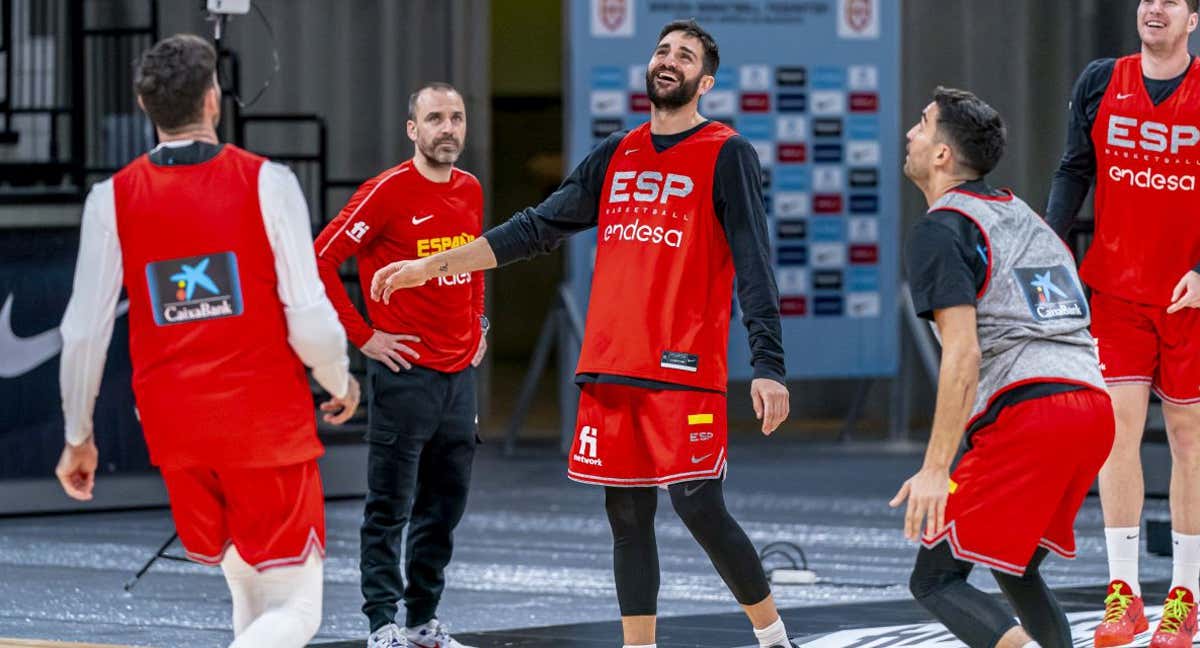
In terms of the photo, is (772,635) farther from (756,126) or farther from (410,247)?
(756,126)

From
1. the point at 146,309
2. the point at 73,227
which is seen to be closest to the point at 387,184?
the point at 146,309

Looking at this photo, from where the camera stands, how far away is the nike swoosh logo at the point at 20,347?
805 cm

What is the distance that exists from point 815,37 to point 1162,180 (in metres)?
5.58

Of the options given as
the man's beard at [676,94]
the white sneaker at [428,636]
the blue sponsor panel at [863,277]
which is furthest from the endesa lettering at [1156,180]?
the blue sponsor panel at [863,277]

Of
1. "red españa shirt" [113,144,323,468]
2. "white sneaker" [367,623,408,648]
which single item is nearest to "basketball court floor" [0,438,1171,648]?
"white sneaker" [367,623,408,648]

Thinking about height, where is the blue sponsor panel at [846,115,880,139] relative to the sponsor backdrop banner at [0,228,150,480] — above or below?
above

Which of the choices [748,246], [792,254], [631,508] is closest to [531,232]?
[748,246]

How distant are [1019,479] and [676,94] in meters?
1.23

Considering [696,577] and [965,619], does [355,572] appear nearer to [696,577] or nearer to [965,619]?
[696,577]

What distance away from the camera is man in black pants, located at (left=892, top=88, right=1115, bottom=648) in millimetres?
3598

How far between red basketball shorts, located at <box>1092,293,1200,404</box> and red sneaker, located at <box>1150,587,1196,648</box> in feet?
1.72

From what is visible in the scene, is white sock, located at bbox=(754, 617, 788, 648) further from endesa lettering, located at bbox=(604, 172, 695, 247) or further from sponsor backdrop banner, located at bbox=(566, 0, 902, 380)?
sponsor backdrop banner, located at bbox=(566, 0, 902, 380)

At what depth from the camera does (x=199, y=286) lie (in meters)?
3.39

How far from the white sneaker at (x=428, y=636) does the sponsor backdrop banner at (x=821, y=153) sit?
5.18 meters
